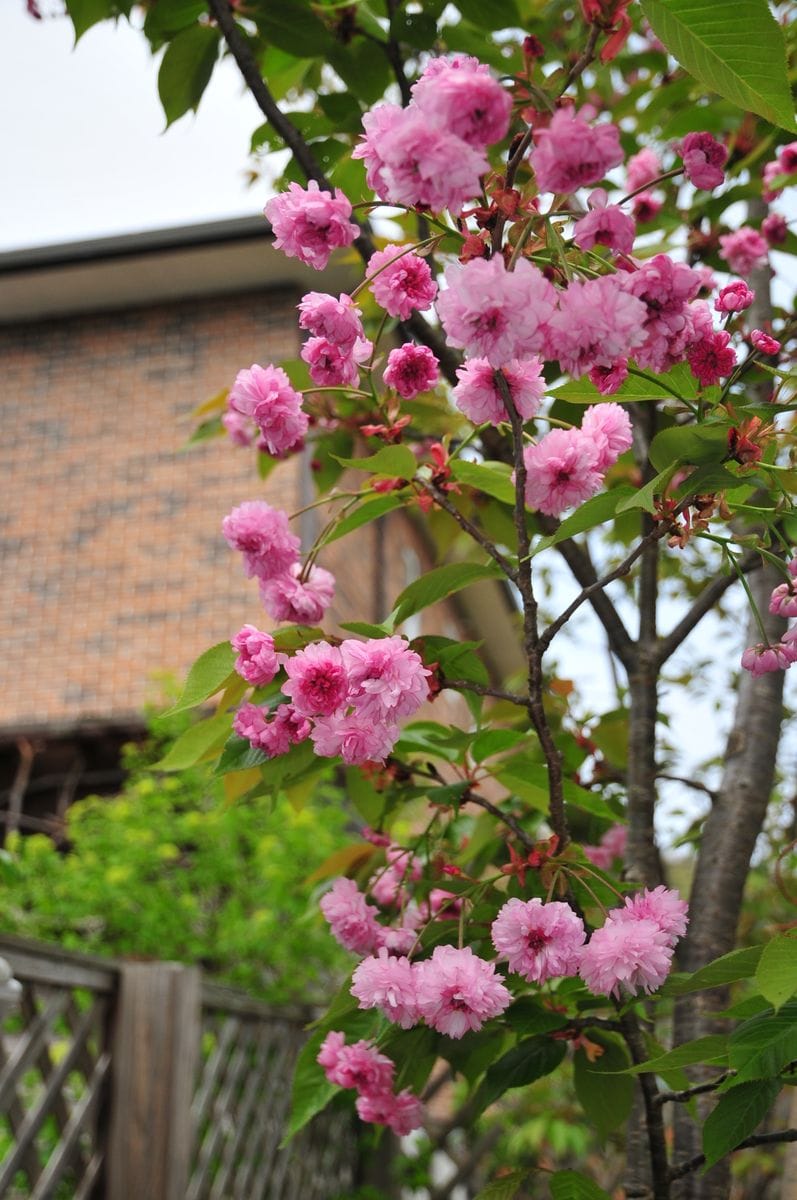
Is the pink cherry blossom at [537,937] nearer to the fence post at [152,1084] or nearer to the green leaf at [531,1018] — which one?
the green leaf at [531,1018]

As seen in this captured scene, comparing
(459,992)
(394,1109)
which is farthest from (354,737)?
(394,1109)

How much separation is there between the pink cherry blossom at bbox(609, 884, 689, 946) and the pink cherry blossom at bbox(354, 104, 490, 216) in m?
0.64

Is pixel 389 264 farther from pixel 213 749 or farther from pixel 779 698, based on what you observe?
pixel 779 698

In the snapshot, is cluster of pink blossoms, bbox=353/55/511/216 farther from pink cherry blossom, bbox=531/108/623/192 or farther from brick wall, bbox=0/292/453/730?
brick wall, bbox=0/292/453/730

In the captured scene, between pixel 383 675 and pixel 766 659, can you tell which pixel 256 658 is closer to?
pixel 383 675

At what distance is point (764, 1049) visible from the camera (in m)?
0.98

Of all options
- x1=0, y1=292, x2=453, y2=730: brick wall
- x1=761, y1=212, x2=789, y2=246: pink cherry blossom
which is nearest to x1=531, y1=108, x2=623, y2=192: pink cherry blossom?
x1=761, y1=212, x2=789, y2=246: pink cherry blossom

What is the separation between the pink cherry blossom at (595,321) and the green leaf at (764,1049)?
1.85ft

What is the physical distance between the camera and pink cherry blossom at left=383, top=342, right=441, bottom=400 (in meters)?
1.12

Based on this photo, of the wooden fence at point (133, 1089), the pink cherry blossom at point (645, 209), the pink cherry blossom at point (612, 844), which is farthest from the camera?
the wooden fence at point (133, 1089)

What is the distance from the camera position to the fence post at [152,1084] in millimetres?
2797

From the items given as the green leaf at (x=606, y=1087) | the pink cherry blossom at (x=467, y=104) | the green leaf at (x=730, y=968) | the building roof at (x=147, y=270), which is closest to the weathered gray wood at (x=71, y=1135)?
the green leaf at (x=606, y=1087)

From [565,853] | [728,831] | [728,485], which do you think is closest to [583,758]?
[728,831]

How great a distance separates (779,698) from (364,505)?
93 cm
